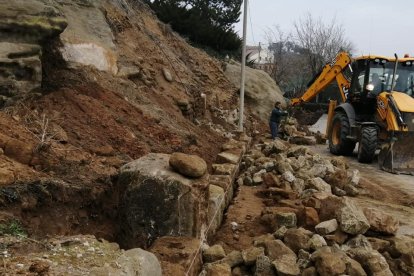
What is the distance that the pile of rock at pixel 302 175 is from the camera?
7.46 m

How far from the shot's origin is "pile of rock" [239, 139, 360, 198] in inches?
294

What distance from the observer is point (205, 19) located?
2145 centimetres

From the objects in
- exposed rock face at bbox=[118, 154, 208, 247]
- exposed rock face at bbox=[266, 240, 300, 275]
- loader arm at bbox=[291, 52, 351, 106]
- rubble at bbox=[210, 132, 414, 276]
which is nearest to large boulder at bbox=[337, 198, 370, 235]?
rubble at bbox=[210, 132, 414, 276]

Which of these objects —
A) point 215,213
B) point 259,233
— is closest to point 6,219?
point 215,213

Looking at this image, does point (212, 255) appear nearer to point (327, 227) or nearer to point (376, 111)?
point (327, 227)

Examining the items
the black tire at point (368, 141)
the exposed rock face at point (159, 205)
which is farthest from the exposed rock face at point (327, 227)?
the black tire at point (368, 141)

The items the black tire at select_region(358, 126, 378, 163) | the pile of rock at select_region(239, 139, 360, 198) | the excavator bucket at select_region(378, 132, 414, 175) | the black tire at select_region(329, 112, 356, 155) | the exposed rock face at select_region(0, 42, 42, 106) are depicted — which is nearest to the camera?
the exposed rock face at select_region(0, 42, 42, 106)

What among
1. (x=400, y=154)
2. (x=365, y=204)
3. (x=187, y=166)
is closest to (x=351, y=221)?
(x=187, y=166)

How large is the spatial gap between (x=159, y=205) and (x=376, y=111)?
8489mm

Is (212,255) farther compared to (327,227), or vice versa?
(327,227)

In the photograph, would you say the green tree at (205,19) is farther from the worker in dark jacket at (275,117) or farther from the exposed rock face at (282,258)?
the exposed rock face at (282,258)

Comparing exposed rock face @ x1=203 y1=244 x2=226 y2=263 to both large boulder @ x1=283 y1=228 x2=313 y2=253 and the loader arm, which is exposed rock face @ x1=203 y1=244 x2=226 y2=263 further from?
the loader arm

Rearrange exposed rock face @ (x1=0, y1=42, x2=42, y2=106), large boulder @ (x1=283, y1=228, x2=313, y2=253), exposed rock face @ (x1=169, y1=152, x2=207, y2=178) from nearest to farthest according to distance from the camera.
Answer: exposed rock face @ (x1=169, y1=152, x2=207, y2=178) < large boulder @ (x1=283, y1=228, x2=313, y2=253) < exposed rock face @ (x1=0, y1=42, x2=42, y2=106)

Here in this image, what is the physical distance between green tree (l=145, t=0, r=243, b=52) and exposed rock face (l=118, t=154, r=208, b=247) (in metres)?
17.1
